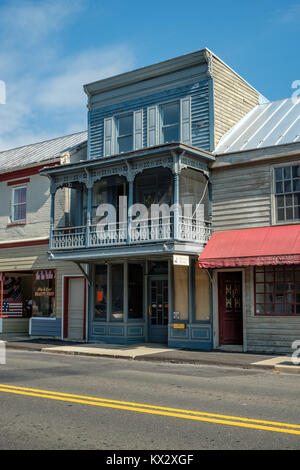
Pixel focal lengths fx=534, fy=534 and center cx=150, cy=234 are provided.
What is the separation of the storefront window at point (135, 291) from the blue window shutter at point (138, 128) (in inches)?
176

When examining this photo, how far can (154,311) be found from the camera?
18859mm

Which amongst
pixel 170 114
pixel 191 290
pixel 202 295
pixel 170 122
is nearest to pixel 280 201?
pixel 202 295

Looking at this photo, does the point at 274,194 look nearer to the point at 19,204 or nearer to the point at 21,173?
the point at 21,173

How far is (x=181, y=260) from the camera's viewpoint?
1580cm

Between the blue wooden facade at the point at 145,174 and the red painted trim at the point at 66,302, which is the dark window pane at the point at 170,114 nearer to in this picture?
the blue wooden facade at the point at 145,174

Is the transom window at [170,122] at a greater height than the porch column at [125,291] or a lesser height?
greater

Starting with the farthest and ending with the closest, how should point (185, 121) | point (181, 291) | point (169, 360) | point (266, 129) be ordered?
point (185, 121), point (266, 129), point (181, 291), point (169, 360)

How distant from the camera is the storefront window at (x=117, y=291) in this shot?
62.1 feet

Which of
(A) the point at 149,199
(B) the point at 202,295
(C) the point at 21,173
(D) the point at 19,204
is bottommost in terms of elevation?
(B) the point at 202,295

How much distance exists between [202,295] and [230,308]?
0.98 meters

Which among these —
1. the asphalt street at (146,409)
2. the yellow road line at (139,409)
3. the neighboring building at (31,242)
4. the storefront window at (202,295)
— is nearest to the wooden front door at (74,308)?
the neighboring building at (31,242)

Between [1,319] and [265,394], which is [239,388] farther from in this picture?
[1,319]
